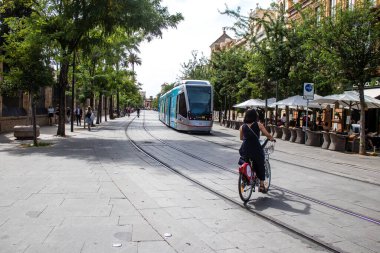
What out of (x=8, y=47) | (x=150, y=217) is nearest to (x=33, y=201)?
(x=150, y=217)

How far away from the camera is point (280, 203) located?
7.19m

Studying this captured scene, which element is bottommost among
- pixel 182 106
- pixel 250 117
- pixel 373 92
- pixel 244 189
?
pixel 244 189

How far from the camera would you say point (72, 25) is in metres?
18.8

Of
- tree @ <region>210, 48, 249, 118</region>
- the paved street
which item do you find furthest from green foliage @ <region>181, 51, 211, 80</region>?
the paved street

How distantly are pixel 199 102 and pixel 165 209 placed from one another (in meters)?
19.4

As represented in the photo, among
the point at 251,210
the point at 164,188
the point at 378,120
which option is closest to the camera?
the point at 251,210

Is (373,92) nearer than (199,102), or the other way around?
(373,92)

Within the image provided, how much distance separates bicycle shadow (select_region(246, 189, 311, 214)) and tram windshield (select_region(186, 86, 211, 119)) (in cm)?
1773

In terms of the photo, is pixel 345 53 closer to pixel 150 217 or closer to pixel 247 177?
pixel 247 177

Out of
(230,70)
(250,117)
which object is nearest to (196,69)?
(230,70)

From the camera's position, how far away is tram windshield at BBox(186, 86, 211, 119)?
1003 inches

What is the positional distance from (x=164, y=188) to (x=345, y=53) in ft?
40.7

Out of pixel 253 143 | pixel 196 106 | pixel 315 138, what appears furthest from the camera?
pixel 196 106

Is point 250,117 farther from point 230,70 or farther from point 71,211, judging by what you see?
point 230,70
